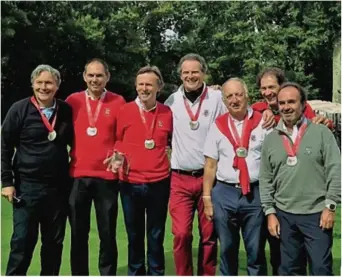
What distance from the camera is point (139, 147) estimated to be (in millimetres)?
4699

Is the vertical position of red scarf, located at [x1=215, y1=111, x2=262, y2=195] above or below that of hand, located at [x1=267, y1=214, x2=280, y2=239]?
above

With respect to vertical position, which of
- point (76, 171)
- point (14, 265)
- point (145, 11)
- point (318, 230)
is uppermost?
point (145, 11)

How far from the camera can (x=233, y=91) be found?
4414 mm

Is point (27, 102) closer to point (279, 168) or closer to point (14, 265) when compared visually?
point (14, 265)

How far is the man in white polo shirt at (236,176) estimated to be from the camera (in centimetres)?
441

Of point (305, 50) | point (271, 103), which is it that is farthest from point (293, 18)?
point (271, 103)

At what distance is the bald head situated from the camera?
4414 mm

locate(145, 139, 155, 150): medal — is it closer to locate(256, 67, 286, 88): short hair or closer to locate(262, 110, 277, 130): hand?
locate(262, 110, 277, 130): hand

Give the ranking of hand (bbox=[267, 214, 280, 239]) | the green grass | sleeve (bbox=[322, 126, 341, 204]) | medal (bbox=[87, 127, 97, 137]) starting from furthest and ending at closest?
1. the green grass
2. medal (bbox=[87, 127, 97, 137])
3. hand (bbox=[267, 214, 280, 239])
4. sleeve (bbox=[322, 126, 341, 204])

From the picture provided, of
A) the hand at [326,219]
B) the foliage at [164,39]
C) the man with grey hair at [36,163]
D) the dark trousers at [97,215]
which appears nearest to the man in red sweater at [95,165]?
the dark trousers at [97,215]

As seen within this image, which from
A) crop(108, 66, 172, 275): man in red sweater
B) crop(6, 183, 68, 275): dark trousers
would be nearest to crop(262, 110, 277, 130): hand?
crop(108, 66, 172, 275): man in red sweater

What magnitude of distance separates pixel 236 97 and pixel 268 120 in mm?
302

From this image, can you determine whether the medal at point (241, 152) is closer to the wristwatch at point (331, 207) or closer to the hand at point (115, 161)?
the wristwatch at point (331, 207)

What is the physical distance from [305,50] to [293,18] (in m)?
1.86
